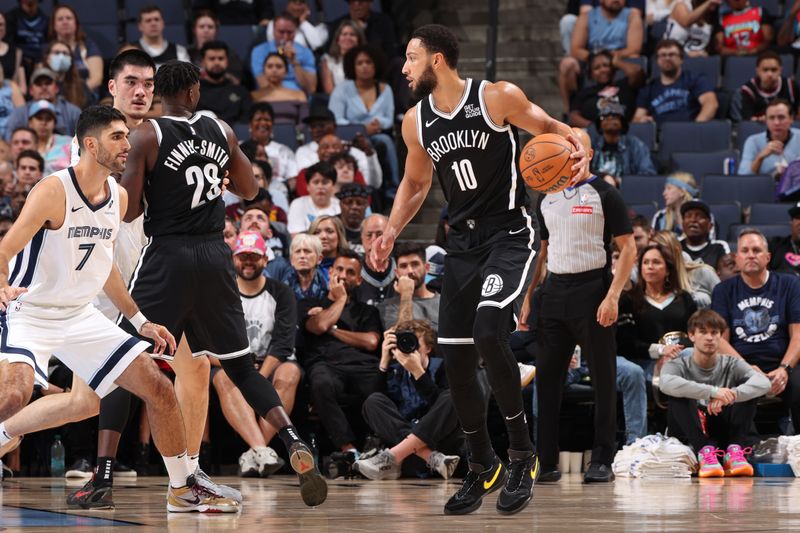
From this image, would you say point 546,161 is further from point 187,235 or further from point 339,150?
point 339,150

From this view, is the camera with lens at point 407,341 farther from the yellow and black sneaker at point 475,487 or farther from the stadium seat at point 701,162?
the stadium seat at point 701,162

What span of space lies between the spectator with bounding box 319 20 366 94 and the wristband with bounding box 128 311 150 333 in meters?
8.29

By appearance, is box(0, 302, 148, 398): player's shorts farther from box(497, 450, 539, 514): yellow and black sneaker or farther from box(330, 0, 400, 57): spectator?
box(330, 0, 400, 57): spectator

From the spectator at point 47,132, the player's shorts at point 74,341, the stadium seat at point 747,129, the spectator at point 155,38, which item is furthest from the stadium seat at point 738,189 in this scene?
the player's shorts at point 74,341

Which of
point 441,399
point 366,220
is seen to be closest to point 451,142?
point 441,399

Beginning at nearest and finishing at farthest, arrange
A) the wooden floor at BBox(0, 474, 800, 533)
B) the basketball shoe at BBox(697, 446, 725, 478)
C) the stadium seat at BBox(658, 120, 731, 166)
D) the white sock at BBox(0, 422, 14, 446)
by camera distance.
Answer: the wooden floor at BBox(0, 474, 800, 533) → the white sock at BBox(0, 422, 14, 446) → the basketball shoe at BBox(697, 446, 725, 478) → the stadium seat at BBox(658, 120, 731, 166)

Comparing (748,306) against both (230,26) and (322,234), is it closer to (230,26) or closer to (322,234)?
(322,234)

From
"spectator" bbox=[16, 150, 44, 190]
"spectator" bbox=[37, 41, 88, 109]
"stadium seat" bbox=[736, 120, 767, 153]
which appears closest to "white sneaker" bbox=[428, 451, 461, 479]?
"spectator" bbox=[16, 150, 44, 190]

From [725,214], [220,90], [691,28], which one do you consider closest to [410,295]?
[725,214]

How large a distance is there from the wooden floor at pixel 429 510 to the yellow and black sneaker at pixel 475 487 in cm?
8

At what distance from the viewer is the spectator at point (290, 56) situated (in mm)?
13148

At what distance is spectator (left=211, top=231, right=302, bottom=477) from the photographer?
8.28 m

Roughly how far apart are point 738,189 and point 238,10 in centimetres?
632

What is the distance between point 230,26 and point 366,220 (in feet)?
17.0
